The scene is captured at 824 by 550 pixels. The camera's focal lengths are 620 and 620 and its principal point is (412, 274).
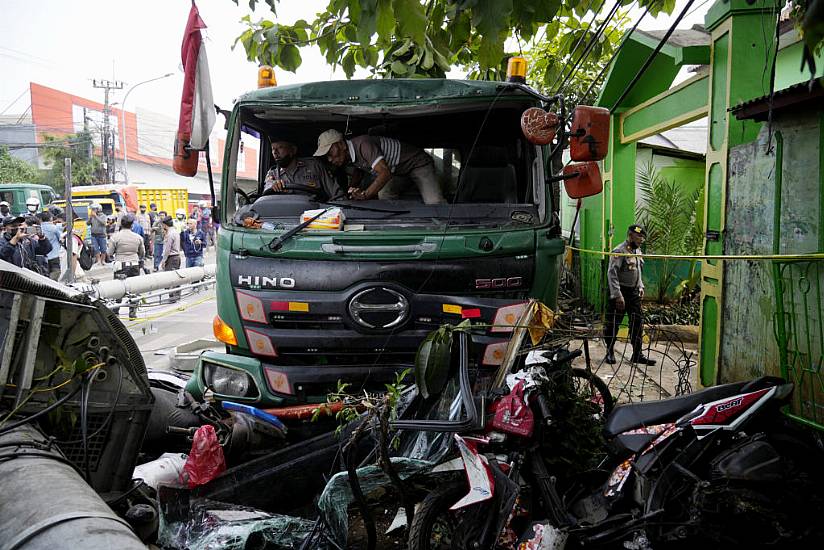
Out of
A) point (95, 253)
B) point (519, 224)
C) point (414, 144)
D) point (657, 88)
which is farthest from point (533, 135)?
point (95, 253)

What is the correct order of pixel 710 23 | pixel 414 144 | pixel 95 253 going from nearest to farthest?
pixel 414 144 < pixel 710 23 < pixel 95 253

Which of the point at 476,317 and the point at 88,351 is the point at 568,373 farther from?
the point at 88,351

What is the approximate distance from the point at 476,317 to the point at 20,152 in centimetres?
3552

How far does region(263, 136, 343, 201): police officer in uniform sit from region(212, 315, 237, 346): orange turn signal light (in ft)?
3.41

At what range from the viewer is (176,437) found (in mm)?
3537

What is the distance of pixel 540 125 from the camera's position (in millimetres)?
3697

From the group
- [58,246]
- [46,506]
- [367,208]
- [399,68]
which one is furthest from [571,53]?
[58,246]

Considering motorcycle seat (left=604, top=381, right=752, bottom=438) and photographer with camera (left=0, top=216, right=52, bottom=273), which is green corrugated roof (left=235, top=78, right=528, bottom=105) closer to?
motorcycle seat (left=604, top=381, right=752, bottom=438)

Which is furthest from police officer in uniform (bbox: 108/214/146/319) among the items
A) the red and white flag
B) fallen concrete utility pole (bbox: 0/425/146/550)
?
fallen concrete utility pole (bbox: 0/425/146/550)

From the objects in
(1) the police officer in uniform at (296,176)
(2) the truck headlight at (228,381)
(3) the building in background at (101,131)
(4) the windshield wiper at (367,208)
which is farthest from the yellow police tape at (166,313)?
(3) the building in background at (101,131)

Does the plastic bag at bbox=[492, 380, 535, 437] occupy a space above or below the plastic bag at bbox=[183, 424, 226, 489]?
above

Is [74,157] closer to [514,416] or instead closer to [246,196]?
[246,196]

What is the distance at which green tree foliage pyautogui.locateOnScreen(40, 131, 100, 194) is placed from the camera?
3142 cm

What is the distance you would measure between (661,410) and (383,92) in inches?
98.9
